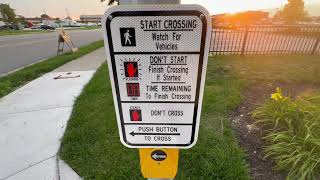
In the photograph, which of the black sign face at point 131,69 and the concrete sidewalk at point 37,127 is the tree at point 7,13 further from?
the black sign face at point 131,69

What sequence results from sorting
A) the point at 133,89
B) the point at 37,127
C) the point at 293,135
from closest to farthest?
the point at 133,89
the point at 293,135
the point at 37,127

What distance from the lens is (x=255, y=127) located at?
3.32 metres

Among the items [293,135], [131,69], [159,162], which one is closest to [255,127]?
[293,135]

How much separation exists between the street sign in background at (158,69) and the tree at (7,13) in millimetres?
60421

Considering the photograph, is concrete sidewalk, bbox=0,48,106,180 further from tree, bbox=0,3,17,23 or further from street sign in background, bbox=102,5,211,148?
tree, bbox=0,3,17,23

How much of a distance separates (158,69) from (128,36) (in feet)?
0.55

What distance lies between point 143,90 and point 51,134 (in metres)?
2.98

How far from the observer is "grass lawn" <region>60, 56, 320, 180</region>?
2.48 m

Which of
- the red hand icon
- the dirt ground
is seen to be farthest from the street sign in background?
the dirt ground

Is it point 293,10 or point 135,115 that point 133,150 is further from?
point 293,10

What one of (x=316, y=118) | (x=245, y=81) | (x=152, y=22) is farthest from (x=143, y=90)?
(x=245, y=81)

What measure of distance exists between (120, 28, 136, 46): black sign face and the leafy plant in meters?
2.26

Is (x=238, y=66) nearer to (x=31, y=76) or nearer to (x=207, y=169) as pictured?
(x=207, y=169)

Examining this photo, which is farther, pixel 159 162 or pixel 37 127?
pixel 37 127
